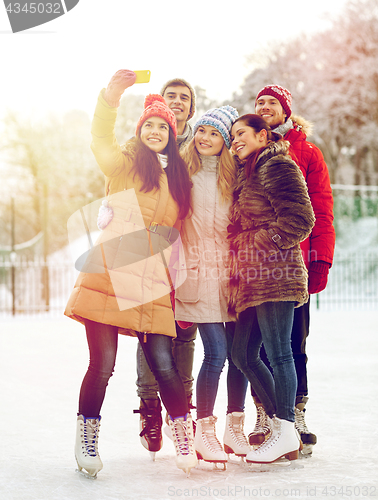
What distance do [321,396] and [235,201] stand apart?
88.1 inches

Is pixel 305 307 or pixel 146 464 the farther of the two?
pixel 305 307

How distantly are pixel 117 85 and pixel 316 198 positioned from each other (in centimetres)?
116

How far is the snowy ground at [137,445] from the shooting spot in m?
2.59

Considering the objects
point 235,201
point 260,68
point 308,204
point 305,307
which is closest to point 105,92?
point 235,201

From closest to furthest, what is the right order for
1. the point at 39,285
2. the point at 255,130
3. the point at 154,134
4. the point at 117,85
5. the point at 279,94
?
the point at 117,85, the point at 154,134, the point at 255,130, the point at 279,94, the point at 39,285

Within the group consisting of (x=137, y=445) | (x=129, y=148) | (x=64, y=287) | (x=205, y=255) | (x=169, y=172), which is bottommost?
(x=64, y=287)

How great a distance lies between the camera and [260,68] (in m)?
22.5

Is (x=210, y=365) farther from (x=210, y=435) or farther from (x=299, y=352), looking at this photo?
(x=299, y=352)

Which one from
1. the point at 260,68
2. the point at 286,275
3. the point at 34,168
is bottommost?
the point at 286,275

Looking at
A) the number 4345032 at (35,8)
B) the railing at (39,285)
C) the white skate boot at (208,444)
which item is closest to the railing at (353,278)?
the railing at (39,285)

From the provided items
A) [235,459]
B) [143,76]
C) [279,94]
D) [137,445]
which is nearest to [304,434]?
[235,459]

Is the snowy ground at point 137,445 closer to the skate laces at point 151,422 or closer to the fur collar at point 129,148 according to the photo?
the skate laces at point 151,422

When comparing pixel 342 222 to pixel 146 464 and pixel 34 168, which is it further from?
pixel 146 464

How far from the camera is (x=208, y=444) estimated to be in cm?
286
